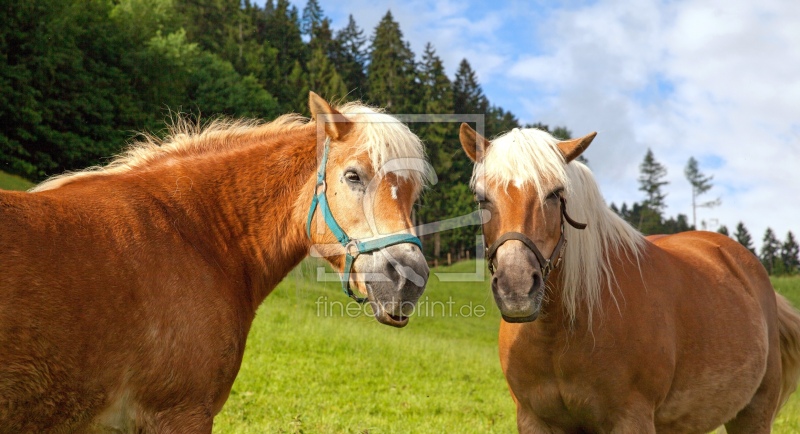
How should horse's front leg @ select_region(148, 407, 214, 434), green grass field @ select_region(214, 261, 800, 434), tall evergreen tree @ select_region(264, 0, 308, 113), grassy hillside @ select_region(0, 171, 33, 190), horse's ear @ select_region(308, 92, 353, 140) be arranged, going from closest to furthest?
horse's front leg @ select_region(148, 407, 214, 434)
horse's ear @ select_region(308, 92, 353, 140)
green grass field @ select_region(214, 261, 800, 434)
grassy hillside @ select_region(0, 171, 33, 190)
tall evergreen tree @ select_region(264, 0, 308, 113)

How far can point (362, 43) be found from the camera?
7862 centimetres

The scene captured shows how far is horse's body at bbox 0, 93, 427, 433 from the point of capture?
258 cm

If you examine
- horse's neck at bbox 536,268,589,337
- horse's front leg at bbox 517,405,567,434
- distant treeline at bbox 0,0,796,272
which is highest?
distant treeline at bbox 0,0,796,272

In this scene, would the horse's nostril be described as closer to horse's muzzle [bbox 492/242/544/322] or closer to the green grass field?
horse's muzzle [bbox 492/242/544/322]

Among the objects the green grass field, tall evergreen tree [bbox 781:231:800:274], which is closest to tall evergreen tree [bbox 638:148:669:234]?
tall evergreen tree [bbox 781:231:800:274]

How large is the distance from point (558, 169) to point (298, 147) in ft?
5.47

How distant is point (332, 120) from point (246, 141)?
68 cm

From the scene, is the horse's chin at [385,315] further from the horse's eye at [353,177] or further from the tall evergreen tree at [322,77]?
the tall evergreen tree at [322,77]

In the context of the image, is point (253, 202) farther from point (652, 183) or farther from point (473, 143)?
point (652, 183)

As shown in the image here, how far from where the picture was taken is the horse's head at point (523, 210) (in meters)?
3.57

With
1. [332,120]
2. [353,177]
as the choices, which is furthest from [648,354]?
[332,120]

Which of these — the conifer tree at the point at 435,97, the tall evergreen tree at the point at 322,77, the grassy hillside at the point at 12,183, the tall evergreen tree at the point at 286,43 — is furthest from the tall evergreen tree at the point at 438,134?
the grassy hillside at the point at 12,183

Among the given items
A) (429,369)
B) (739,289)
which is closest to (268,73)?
(429,369)

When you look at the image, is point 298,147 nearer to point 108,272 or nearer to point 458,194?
point 108,272
